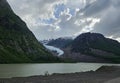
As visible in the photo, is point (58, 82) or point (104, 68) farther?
point (104, 68)

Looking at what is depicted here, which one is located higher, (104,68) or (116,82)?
(104,68)

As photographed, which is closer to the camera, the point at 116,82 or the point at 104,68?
the point at 116,82

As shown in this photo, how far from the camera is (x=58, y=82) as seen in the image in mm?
40312

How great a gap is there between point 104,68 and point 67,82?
3818 centimetres

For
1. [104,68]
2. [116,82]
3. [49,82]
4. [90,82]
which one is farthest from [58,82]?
[104,68]

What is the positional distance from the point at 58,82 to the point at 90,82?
15.5 feet

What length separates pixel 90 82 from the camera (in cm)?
3941

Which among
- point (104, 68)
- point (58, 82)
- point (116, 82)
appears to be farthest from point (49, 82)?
point (104, 68)

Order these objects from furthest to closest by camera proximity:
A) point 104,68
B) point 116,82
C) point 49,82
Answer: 1. point 104,68
2. point 49,82
3. point 116,82

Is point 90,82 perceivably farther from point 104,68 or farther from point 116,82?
point 104,68

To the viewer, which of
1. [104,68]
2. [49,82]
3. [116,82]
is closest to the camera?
[116,82]

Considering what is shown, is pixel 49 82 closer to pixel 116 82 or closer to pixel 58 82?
pixel 58 82

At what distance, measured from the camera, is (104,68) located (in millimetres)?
77438

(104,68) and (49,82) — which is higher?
(104,68)
